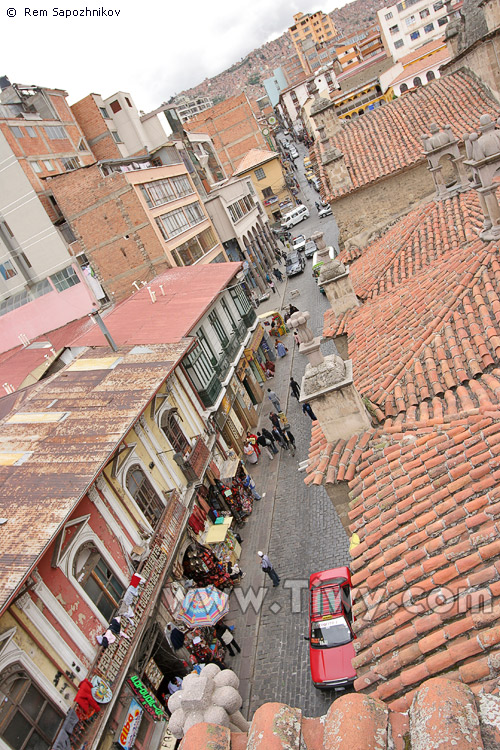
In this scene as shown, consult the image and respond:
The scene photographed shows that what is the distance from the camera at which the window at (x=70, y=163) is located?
3712 centimetres

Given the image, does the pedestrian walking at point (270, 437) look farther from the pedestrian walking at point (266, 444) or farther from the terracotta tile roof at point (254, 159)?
the terracotta tile roof at point (254, 159)

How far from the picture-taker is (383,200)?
72.9ft

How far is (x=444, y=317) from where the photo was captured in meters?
10.4

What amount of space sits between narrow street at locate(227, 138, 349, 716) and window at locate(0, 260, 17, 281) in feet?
66.9

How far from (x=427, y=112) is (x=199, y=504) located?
65.3 feet

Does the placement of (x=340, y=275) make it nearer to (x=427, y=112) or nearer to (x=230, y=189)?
(x=427, y=112)

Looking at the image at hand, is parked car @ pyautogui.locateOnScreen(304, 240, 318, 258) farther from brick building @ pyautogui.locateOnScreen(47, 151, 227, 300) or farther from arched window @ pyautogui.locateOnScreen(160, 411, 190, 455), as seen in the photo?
arched window @ pyautogui.locateOnScreen(160, 411, 190, 455)

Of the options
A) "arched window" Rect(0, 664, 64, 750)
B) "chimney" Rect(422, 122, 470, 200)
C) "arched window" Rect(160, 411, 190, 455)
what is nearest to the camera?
"arched window" Rect(0, 664, 64, 750)

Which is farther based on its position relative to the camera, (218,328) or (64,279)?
(64,279)

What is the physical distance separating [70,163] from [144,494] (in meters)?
31.6

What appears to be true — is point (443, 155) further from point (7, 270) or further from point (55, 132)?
point (55, 132)

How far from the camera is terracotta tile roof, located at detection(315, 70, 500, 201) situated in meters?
21.0

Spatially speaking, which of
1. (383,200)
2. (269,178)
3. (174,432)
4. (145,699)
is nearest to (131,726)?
(145,699)

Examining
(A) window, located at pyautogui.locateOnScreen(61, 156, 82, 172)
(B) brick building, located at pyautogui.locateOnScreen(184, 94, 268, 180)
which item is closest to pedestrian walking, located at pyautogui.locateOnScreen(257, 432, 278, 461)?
(A) window, located at pyautogui.locateOnScreen(61, 156, 82, 172)
